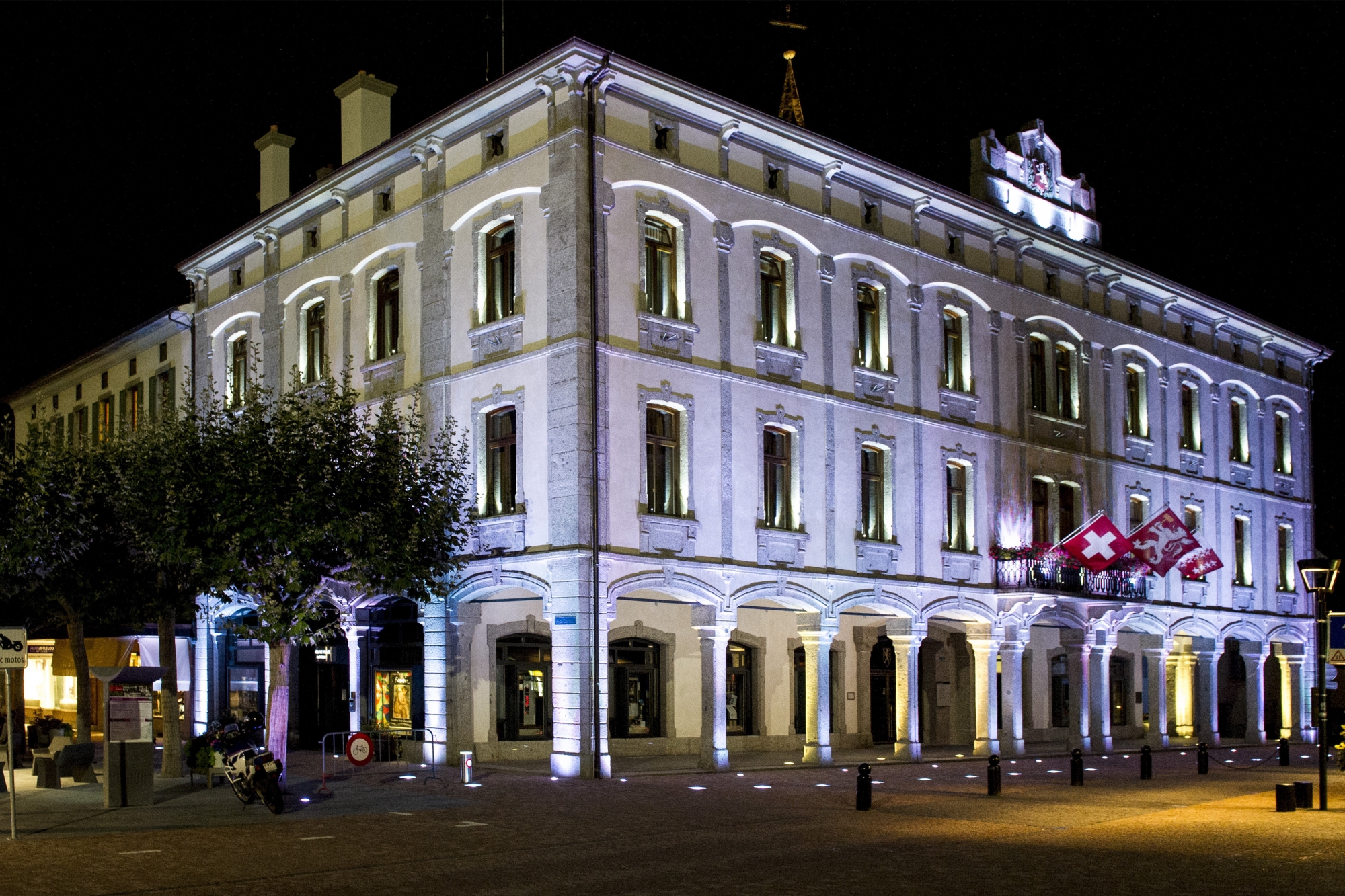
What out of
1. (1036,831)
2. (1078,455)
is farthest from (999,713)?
(1036,831)

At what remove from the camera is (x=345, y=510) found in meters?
21.7

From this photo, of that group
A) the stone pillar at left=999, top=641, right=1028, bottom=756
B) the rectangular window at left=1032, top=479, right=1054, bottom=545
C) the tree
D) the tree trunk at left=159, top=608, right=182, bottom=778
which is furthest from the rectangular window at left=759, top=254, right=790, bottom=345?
the tree trunk at left=159, top=608, right=182, bottom=778

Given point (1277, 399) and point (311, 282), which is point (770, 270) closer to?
point (311, 282)

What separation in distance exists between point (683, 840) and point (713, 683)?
9.59m

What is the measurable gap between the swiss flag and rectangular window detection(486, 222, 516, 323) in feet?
47.1

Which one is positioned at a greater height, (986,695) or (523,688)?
(523,688)

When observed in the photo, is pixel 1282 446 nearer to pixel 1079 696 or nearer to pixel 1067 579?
pixel 1067 579

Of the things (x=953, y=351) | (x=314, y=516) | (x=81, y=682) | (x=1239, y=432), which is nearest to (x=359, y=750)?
(x=314, y=516)

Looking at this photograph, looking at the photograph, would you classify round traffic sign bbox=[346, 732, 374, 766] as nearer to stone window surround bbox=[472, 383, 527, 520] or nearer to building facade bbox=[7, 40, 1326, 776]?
building facade bbox=[7, 40, 1326, 776]

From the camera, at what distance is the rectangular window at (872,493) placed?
3002 cm

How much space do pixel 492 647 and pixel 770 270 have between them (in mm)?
9743

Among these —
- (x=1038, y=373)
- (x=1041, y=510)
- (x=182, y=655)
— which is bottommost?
(x=182, y=655)

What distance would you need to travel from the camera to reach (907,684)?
98.2ft

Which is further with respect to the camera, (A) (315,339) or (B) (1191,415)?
(B) (1191,415)
